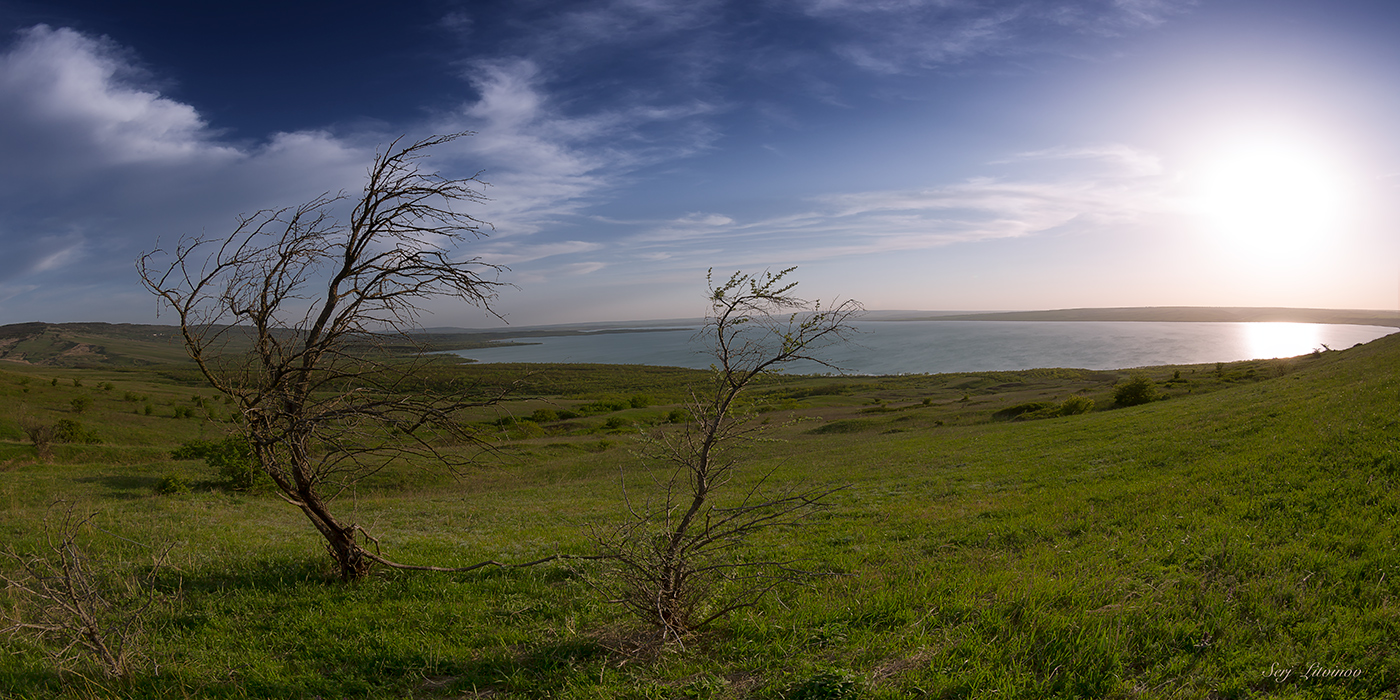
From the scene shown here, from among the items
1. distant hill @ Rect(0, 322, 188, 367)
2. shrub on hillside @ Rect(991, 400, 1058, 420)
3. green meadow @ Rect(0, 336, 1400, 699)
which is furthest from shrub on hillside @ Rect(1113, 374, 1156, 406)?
distant hill @ Rect(0, 322, 188, 367)

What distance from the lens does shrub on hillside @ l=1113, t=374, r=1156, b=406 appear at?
27266mm

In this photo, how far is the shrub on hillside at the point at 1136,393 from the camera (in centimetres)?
2727

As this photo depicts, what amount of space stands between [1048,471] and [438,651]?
42.7ft

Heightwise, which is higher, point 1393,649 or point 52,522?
point 1393,649

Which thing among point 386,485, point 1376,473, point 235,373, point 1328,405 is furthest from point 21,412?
point 1328,405

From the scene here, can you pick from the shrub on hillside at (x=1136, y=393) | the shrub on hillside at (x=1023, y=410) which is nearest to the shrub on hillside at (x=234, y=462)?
the shrub on hillside at (x=1023, y=410)

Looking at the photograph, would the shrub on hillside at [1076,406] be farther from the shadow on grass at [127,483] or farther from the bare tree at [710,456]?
the shadow on grass at [127,483]

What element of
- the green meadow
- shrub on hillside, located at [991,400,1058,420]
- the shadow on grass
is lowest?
shrub on hillside, located at [991,400,1058,420]

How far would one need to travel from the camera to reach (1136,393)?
27500 mm

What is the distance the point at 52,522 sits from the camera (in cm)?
885

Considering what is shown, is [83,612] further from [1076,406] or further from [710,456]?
[1076,406]

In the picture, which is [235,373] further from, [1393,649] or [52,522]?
[1393,649]

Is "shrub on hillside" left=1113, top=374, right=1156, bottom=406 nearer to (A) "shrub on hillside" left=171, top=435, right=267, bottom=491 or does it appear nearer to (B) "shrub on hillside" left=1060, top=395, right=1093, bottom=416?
(B) "shrub on hillside" left=1060, top=395, right=1093, bottom=416

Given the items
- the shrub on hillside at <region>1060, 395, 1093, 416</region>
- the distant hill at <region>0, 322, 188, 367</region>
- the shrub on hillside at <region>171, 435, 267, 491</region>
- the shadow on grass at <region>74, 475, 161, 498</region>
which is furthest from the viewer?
the distant hill at <region>0, 322, 188, 367</region>
